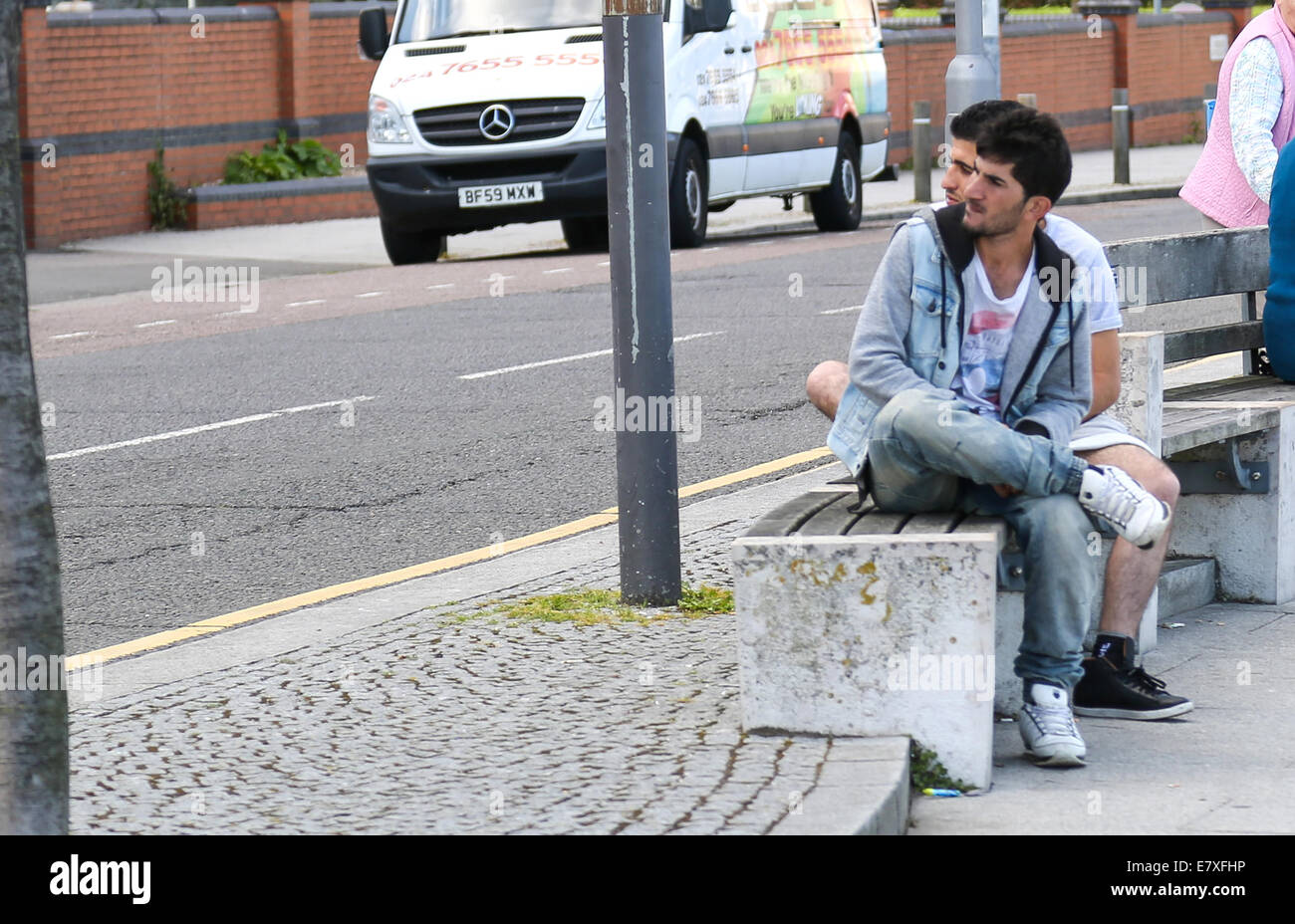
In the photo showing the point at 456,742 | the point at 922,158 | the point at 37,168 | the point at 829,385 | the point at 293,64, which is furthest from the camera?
the point at 293,64

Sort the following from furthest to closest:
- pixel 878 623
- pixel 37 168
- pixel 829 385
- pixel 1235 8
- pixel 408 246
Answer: pixel 1235 8
pixel 37 168
pixel 408 246
pixel 829 385
pixel 878 623

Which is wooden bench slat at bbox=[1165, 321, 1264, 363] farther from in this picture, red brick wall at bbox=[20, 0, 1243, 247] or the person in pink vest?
red brick wall at bbox=[20, 0, 1243, 247]

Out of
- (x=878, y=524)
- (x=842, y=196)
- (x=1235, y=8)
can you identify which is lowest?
(x=878, y=524)

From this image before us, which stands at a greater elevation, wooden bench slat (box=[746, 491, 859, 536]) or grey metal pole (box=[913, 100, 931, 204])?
grey metal pole (box=[913, 100, 931, 204])

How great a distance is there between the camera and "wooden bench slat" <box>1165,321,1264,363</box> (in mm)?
6137

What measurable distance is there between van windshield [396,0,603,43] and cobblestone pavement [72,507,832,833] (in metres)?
12.0

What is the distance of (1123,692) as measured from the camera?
487 cm

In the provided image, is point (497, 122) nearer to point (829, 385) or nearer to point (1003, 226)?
point (829, 385)

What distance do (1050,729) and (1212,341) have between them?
85.4 inches

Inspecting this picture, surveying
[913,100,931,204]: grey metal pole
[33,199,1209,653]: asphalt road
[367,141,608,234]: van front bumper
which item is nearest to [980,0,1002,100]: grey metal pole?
[33,199,1209,653]: asphalt road

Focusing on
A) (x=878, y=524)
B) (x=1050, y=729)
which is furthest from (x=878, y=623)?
(x=1050, y=729)

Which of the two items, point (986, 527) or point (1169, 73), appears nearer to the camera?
point (986, 527)

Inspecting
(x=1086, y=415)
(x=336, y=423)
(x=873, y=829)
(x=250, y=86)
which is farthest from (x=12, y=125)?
(x=250, y=86)
